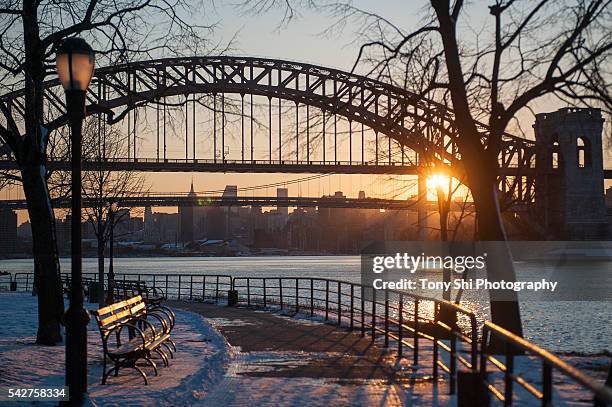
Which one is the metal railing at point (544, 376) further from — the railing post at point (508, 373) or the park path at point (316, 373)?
the park path at point (316, 373)

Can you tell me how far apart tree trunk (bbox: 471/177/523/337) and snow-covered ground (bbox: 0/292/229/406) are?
403cm

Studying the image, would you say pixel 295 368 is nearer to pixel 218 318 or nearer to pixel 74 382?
pixel 74 382

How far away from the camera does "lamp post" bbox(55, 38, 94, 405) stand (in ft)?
25.0

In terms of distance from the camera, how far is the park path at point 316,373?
8.22 metres

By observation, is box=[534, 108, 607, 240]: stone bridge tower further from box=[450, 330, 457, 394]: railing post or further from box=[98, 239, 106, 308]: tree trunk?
box=[450, 330, 457, 394]: railing post

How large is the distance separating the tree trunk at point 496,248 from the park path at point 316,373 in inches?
73.0

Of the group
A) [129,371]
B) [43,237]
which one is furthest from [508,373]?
[43,237]

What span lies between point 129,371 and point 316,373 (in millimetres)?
2168

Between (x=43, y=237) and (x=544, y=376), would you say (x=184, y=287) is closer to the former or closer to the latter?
(x=43, y=237)

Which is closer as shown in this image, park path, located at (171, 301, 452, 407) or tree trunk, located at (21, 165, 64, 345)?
park path, located at (171, 301, 452, 407)

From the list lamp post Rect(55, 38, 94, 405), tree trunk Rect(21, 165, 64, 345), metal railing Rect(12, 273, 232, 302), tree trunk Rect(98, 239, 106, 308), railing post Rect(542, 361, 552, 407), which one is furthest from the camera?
metal railing Rect(12, 273, 232, 302)

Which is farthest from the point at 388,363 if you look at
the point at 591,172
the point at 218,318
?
the point at 591,172

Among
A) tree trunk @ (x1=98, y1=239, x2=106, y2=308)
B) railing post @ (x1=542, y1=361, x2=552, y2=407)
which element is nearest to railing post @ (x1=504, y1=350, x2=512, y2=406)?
railing post @ (x1=542, y1=361, x2=552, y2=407)

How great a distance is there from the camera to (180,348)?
12.2 metres
